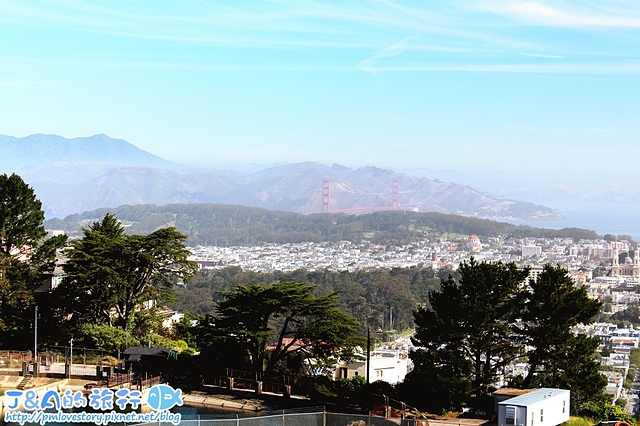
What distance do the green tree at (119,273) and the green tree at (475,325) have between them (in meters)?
7.48

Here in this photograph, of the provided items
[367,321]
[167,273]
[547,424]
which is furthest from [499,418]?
[367,321]

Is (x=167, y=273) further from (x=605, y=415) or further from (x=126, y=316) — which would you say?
(x=605, y=415)

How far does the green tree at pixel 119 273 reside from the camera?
67.9 feet

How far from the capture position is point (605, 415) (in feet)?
50.1

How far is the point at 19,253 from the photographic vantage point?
22.0 metres

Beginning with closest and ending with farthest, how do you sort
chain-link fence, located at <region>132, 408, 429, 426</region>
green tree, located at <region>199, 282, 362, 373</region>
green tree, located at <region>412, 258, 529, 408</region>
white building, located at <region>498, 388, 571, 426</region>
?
1. chain-link fence, located at <region>132, 408, 429, 426</region>
2. white building, located at <region>498, 388, 571, 426</region>
3. green tree, located at <region>412, 258, 529, 408</region>
4. green tree, located at <region>199, 282, 362, 373</region>

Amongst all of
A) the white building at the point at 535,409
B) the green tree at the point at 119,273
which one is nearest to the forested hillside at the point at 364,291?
the green tree at the point at 119,273

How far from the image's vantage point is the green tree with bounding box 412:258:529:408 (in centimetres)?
1628

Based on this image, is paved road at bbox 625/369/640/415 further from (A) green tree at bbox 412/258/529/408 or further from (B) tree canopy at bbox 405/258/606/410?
(A) green tree at bbox 412/258/529/408

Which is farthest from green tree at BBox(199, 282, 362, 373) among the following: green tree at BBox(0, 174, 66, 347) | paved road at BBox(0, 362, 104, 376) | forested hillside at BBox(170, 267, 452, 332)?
forested hillside at BBox(170, 267, 452, 332)

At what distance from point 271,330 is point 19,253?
7701mm

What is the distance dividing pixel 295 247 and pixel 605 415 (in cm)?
13147

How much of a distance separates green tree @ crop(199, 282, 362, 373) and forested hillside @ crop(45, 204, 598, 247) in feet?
419

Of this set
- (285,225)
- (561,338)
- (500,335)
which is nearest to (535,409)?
(561,338)
